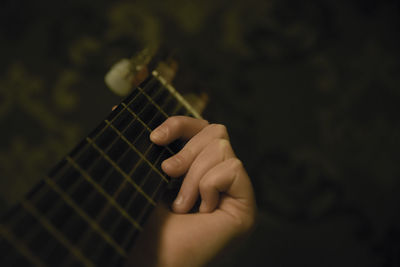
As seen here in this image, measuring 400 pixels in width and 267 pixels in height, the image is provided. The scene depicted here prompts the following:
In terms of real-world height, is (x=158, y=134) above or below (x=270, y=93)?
above

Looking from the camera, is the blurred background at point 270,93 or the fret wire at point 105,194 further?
the blurred background at point 270,93

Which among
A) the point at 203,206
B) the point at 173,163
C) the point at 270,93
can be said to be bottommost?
the point at 270,93

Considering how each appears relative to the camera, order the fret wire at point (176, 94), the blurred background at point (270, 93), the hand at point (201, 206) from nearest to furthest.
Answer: the hand at point (201, 206) → the fret wire at point (176, 94) → the blurred background at point (270, 93)

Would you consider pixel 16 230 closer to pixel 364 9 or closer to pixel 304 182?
pixel 304 182

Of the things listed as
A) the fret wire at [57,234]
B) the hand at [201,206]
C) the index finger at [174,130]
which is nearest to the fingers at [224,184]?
the hand at [201,206]

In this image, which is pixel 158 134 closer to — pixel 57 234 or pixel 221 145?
pixel 221 145

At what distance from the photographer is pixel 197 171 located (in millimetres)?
491

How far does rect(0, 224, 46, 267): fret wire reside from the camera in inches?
11.6

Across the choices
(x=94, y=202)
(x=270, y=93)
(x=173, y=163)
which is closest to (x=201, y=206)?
(x=173, y=163)

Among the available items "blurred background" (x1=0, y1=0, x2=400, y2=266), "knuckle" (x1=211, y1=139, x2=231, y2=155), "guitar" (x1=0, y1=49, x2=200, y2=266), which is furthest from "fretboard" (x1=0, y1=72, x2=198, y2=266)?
"blurred background" (x1=0, y1=0, x2=400, y2=266)

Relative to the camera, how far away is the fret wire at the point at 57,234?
0.32 metres

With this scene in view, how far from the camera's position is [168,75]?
684mm

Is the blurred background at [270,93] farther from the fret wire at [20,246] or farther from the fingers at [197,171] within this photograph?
the fret wire at [20,246]

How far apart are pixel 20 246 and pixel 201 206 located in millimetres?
309
